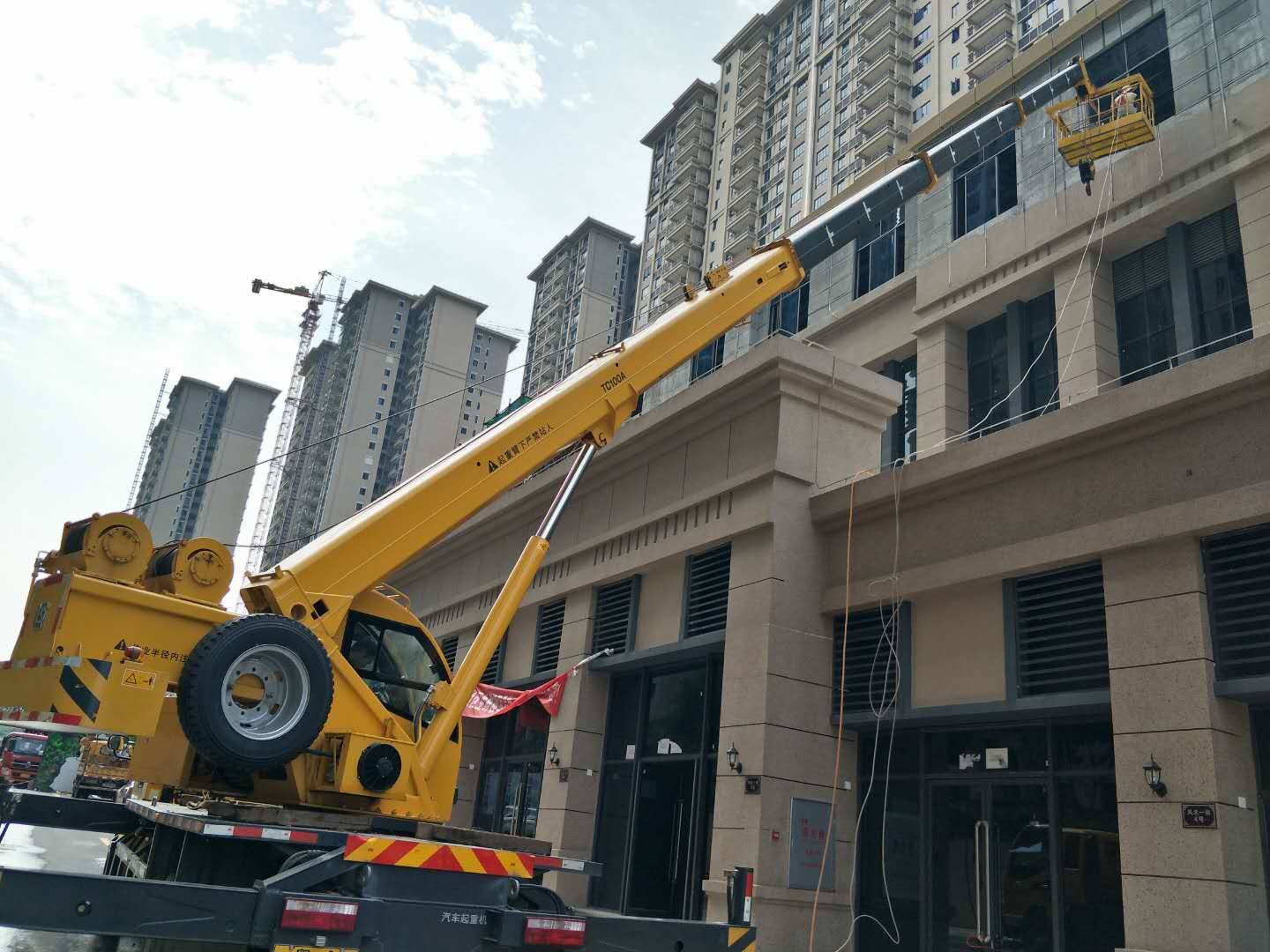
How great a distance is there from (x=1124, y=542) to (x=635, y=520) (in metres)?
9.42

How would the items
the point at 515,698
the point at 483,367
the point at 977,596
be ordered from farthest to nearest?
1. the point at 483,367
2. the point at 515,698
3. the point at 977,596

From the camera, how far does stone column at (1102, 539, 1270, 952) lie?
32.1ft

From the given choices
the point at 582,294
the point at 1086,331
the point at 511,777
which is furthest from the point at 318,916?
the point at 582,294

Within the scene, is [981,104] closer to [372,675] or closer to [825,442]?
[825,442]

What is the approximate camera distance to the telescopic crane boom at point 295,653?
7223 millimetres

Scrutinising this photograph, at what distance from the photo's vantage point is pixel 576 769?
18906 mm

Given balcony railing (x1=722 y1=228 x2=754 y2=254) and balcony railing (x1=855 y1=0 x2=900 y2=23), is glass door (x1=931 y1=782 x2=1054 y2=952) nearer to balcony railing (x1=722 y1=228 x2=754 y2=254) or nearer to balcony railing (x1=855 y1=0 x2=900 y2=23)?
balcony railing (x1=855 y1=0 x2=900 y2=23)

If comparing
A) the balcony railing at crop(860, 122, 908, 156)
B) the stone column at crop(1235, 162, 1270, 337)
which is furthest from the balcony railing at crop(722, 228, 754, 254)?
the stone column at crop(1235, 162, 1270, 337)

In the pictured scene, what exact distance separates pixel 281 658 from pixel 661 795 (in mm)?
11476

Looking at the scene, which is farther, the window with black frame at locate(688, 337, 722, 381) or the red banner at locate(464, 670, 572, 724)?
the window with black frame at locate(688, 337, 722, 381)

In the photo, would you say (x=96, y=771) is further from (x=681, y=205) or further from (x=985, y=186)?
(x=681, y=205)

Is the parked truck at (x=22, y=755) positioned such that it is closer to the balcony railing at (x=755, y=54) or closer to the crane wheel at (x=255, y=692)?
the crane wheel at (x=255, y=692)

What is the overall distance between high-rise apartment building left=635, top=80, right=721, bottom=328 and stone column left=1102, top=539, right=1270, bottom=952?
68993 mm

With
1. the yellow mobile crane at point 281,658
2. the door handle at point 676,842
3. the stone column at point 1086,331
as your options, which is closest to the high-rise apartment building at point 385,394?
the stone column at point 1086,331
